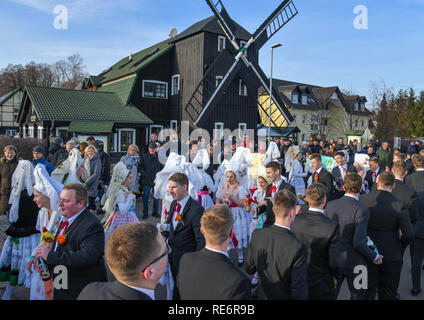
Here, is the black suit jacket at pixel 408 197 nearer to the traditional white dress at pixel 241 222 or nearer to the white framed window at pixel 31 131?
the traditional white dress at pixel 241 222

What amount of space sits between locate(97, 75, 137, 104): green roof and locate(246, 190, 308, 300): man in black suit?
24187 mm

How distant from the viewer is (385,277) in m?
4.38

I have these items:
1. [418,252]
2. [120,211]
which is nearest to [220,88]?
[120,211]

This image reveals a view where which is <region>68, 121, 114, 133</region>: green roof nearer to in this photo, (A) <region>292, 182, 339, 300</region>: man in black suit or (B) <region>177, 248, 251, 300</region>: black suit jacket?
(A) <region>292, 182, 339, 300</region>: man in black suit

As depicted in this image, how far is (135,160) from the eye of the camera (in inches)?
383

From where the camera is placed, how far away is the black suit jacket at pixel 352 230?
396cm

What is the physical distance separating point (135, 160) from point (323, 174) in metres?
5.46

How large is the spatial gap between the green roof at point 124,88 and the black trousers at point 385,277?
2391cm

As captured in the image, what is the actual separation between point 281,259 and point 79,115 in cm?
2273

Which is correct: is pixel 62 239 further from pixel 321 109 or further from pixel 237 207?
pixel 321 109

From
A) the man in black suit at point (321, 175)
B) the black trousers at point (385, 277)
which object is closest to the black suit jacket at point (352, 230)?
the black trousers at point (385, 277)
